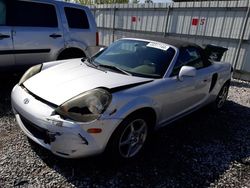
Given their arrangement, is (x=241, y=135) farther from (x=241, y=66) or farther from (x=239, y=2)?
(x=239, y=2)

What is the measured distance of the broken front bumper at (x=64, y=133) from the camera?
2.27 metres

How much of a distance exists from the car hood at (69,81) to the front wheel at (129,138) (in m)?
0.46

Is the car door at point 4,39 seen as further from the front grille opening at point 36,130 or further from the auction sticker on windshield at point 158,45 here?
the auction sticker on windshield at point 158,45

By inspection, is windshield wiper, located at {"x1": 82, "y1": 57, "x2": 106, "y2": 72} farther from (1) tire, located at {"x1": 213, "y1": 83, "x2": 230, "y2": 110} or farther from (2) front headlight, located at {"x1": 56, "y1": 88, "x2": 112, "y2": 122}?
(1) tire, located at {"x1": 213, "y1": 83, "x2": 230, "y2": 110}

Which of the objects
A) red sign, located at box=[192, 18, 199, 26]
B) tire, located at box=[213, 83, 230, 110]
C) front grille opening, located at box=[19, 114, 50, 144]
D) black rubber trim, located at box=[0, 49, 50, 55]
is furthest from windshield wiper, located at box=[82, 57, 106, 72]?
red sign, located at box=[192, 18, 199, 26]

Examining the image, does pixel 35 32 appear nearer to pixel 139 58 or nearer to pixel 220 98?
pixel 139 58

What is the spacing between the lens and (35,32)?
4.98 m

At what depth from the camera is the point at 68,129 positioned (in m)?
2.26

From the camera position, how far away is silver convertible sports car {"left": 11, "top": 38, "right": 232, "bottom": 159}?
2.34 meters

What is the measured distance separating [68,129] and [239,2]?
23.9ft

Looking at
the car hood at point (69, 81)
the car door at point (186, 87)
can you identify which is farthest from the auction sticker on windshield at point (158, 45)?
the car hood at point (69, 81)

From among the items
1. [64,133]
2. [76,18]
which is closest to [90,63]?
[64,133]

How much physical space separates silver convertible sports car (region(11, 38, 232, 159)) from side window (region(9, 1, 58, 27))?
1780 mm

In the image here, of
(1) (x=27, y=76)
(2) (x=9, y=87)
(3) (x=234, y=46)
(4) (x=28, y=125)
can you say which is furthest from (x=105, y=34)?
(4) (x=28, y=125)
